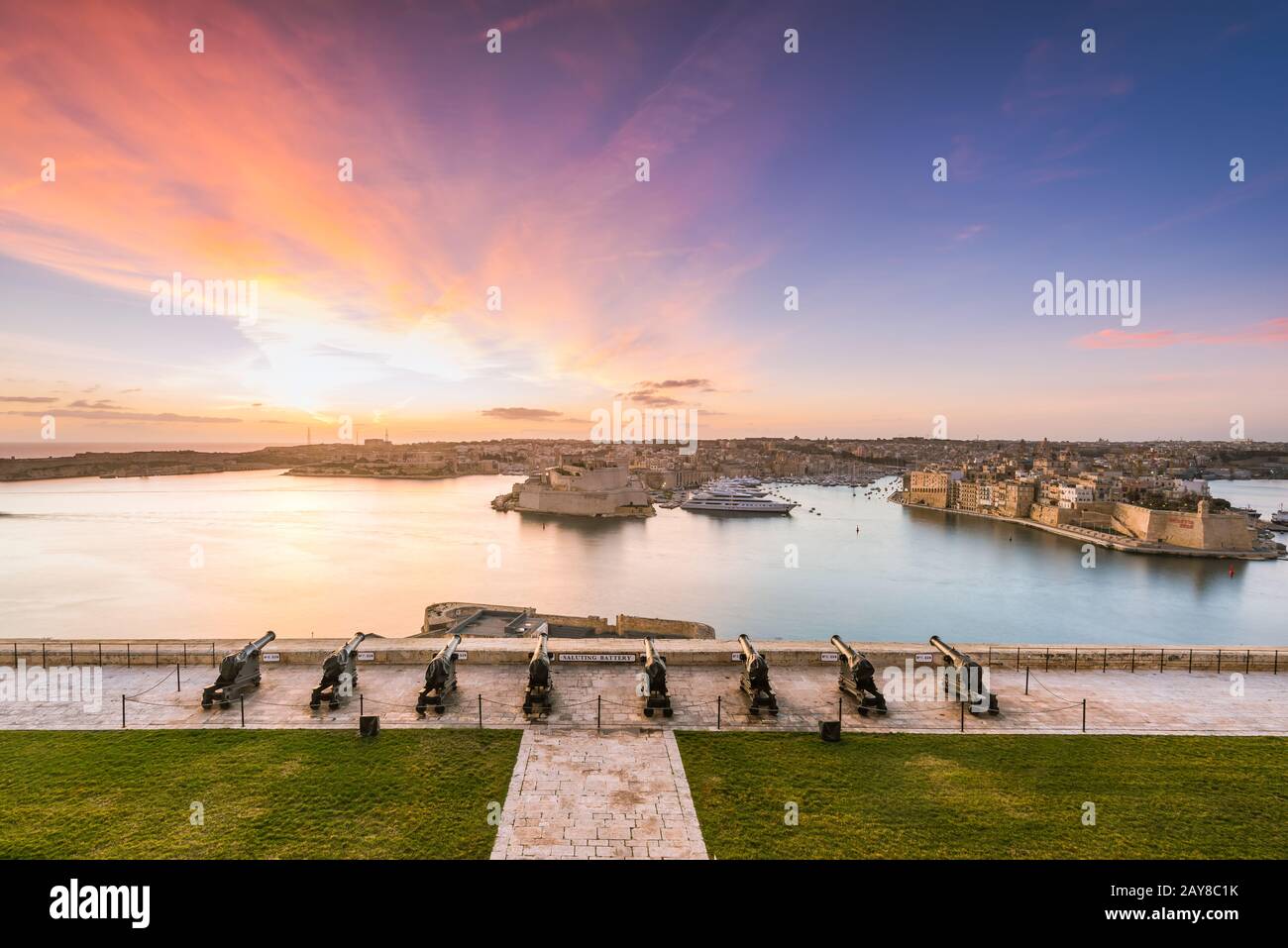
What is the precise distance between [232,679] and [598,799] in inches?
211

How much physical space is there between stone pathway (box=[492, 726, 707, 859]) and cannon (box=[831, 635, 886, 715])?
263 cm

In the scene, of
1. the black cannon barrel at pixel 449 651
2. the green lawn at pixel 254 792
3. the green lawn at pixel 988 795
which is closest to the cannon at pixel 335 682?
the green lawn at pixel 254 792

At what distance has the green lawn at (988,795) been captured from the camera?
557cm

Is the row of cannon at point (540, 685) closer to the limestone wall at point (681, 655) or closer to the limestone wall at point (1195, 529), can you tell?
the limestone wall at point (681, 655)

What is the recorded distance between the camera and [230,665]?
8.37 metres

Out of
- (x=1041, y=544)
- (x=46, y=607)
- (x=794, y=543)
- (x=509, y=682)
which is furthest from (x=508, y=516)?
(x=509, y=682)

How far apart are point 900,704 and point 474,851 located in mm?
5917

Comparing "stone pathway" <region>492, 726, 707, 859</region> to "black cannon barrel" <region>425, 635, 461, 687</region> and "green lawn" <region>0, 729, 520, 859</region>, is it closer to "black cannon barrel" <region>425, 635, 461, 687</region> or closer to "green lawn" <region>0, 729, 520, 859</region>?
"green lawn" <region>0, 729, 520, 859</region>

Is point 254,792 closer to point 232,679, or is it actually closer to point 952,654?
point 232,679

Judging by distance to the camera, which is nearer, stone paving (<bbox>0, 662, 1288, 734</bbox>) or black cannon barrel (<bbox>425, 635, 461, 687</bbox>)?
stone paving (<bbox>0, 662, 1288, 734</bbox>)

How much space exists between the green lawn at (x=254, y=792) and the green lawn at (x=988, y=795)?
92.0 inches

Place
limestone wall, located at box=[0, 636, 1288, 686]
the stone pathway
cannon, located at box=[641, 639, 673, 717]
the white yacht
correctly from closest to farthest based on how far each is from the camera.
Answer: the stone pathway < cannon, located at box=[641, 639, 673, 717] < limestone wall, located at box=[0, 636, 1288, 686] < the white yacht

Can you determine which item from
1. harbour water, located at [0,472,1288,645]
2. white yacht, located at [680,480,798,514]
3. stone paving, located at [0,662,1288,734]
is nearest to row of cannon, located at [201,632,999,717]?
stone paving, located at [0,662,1288,734]

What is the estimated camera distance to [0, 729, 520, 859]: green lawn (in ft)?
17.8
